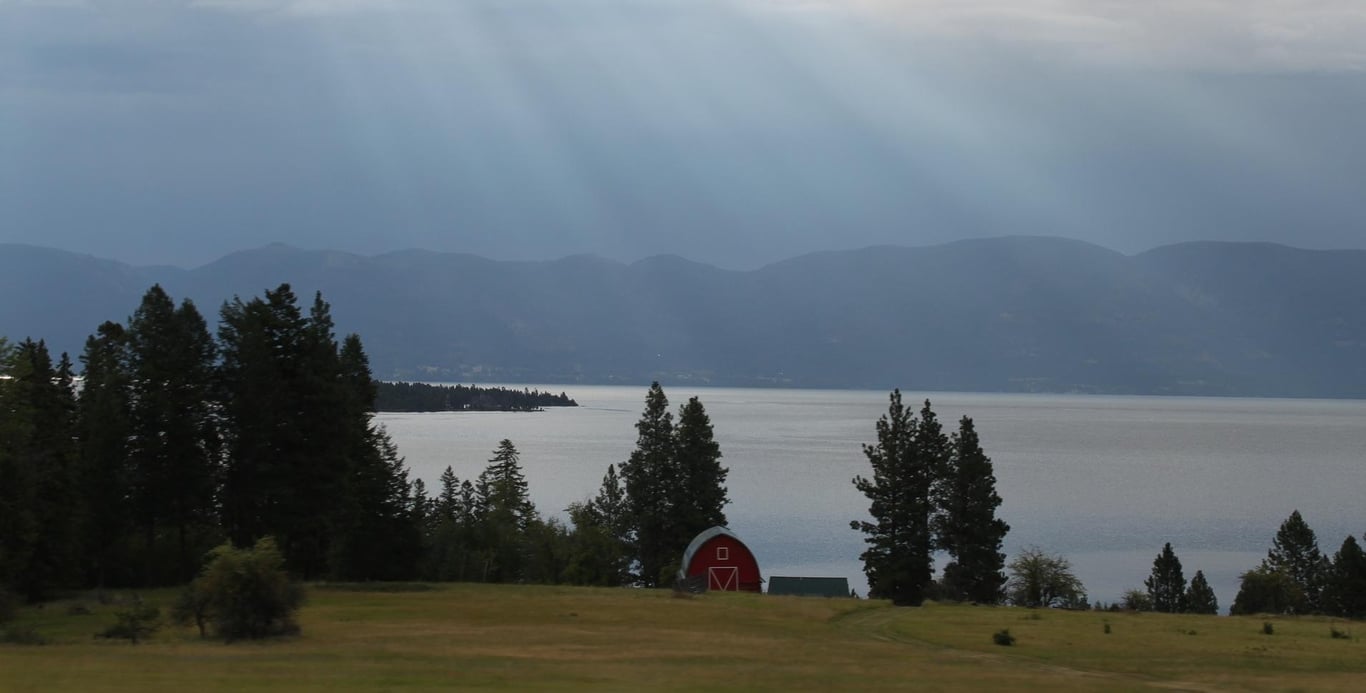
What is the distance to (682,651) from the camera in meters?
31.6

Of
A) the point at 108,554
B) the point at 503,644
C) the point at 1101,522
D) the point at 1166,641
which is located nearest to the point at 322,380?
the point at 108,554

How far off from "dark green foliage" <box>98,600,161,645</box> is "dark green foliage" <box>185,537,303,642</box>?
3.88 feet

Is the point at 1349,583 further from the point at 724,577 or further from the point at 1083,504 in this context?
the point at 1083,504

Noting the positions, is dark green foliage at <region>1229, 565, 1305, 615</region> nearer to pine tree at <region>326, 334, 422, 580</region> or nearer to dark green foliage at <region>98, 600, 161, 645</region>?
pine tree at <region>326, 334, 422, 580</region>

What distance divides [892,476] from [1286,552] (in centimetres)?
3984

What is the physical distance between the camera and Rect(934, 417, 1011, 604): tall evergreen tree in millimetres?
66188

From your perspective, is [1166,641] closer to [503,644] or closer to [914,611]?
[914,611]

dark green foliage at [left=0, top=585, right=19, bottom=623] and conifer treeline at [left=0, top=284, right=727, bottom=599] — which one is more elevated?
conifer treeline at [left=0, top=284, right=727, bottom=599]

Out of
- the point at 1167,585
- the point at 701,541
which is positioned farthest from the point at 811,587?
the point at 1167,585

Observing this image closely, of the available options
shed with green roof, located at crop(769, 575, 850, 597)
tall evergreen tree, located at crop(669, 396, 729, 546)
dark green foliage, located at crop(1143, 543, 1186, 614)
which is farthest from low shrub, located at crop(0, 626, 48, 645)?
dark green foliage, located at crop(1143, 543, 1186, 614)

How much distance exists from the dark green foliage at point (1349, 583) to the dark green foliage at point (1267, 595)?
2934mm

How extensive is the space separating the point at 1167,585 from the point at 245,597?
62777 mm

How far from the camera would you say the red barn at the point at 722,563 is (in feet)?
220

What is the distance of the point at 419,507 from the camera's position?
73188mm
